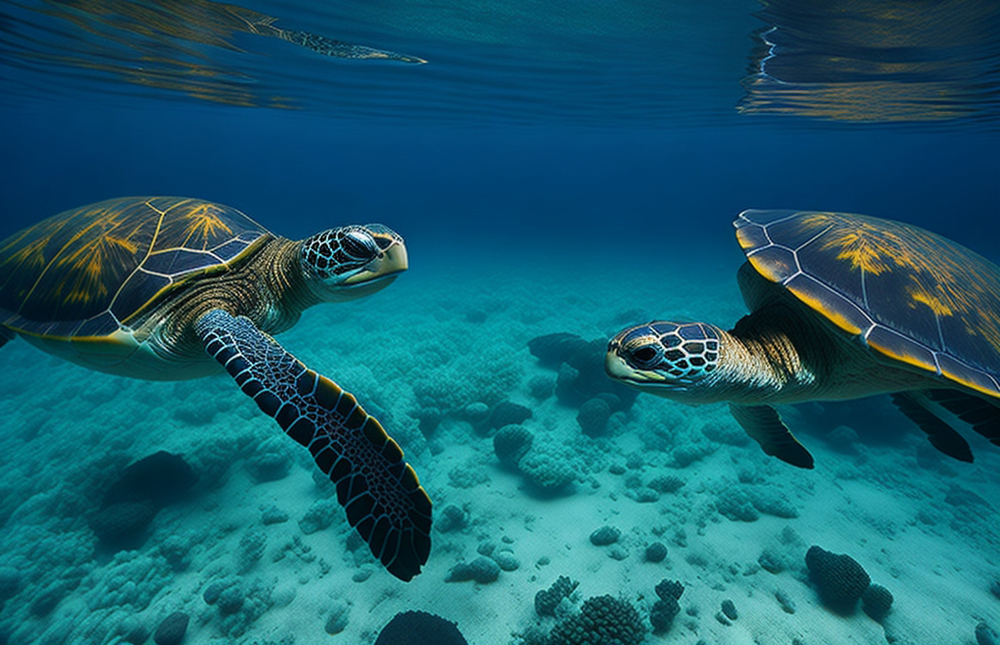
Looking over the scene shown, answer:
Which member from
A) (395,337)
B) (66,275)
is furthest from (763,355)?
(395,337)

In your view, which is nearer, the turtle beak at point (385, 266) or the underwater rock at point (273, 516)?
the turtle beak at point (385, 266)

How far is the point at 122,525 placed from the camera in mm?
4777

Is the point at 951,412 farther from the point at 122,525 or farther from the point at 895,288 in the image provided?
the point at 122,525

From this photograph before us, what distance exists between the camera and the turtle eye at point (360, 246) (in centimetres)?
263

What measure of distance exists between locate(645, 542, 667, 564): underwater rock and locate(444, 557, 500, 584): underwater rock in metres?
1.66

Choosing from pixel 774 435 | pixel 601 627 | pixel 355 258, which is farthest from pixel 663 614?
pixel 355 258

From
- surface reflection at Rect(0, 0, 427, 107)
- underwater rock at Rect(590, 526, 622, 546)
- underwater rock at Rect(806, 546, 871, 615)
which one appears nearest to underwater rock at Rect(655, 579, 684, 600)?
underwater rock at Rect(590, 526, 622, 546)

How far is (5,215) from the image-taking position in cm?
3509

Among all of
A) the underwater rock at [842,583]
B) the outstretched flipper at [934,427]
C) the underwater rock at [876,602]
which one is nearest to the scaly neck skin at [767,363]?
the outstretched flipper at [934,427]

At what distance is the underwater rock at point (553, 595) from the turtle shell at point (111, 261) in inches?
153

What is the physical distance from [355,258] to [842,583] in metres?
5.40

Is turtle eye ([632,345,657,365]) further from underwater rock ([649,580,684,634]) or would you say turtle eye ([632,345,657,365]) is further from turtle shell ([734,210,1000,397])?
underwater rock ([649,580,684,634])

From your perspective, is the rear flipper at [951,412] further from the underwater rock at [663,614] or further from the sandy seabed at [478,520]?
the underwater rock at [663,614]

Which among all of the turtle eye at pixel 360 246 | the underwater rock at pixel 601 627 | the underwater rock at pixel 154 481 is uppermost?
the turtle eye at pixel 360 246
